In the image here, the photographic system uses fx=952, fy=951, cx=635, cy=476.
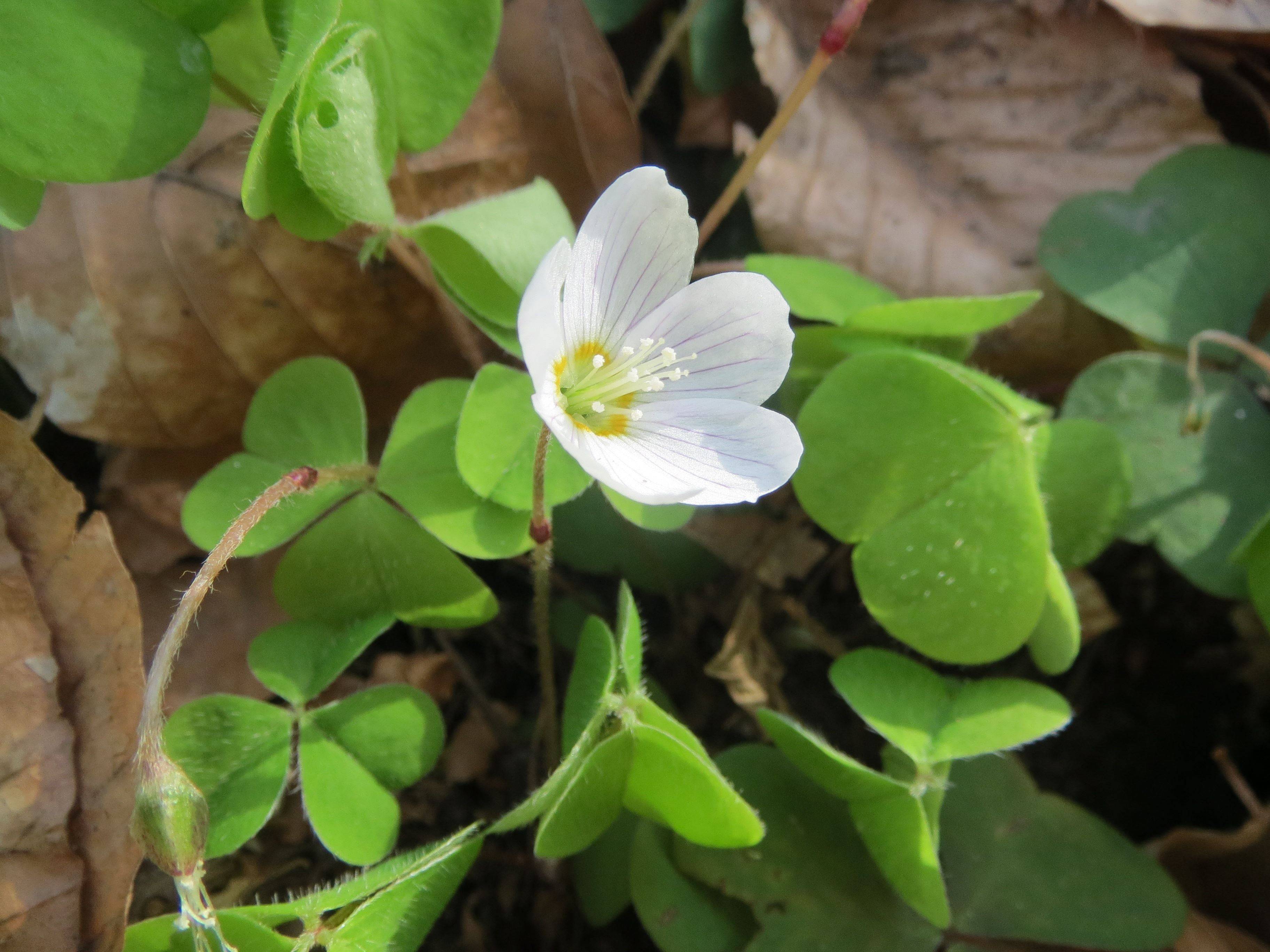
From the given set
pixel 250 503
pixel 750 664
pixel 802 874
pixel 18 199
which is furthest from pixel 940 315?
pixel 18 199

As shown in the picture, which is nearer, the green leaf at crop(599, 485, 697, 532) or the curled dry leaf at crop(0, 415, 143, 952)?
the curled dry leaf at crop(0, 415, 143, 952)

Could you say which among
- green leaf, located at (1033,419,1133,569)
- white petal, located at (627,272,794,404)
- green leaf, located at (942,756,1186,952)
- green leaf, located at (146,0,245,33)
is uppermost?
green leaf, located at (146,0,245,33)

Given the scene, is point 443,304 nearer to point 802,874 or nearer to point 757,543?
point 757,543

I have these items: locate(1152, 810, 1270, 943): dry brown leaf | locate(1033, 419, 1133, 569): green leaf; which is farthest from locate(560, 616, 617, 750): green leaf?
locate(1152, 810, 1270, 943): dry brown leaf

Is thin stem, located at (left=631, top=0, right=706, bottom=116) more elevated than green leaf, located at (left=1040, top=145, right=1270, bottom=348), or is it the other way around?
thin stem, located at (left=631, top=0, right=706, bottom=116)

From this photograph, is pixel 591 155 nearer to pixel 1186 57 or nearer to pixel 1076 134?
pixel 1076 134

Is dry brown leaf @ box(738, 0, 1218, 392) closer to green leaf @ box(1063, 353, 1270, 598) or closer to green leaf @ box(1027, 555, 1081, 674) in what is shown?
green leaf @ box(1063, 353, 1270, 598)

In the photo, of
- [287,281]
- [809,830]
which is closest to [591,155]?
[287,281]

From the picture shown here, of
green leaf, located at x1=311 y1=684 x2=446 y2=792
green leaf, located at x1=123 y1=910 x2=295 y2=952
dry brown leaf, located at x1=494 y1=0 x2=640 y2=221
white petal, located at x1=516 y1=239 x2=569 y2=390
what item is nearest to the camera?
white petal, located at x1=516 y1=239 x2=569 y2=390
